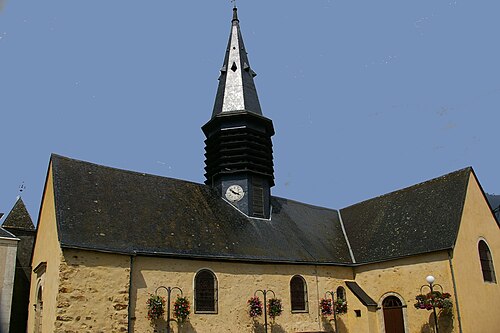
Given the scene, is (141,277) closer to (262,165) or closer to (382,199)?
(262,165)

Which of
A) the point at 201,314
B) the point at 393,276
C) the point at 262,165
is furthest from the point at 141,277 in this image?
the point at 393,276

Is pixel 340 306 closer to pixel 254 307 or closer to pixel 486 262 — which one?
pixel 254 307

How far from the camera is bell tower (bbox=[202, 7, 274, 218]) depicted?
19.0m

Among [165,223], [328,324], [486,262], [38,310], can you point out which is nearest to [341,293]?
[328,324]

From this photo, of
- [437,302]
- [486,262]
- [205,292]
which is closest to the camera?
[205,292]

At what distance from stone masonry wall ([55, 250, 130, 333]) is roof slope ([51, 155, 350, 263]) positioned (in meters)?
0.40

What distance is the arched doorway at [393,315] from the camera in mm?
16656

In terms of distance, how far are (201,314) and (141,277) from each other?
2268 millimetres

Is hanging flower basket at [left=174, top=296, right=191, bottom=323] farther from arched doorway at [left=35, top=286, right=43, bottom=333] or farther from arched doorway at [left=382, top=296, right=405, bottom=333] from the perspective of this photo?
arched doorway at [left=382, top=296, right=405, bottom=333]

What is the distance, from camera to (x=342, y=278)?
1838 cm

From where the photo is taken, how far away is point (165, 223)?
1561 cm

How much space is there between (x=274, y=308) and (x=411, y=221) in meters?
6.54

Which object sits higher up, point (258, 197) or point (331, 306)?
point (258, 197)

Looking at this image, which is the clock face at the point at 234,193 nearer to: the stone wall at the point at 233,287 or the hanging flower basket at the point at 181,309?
the stone wall at the point at 233,287
